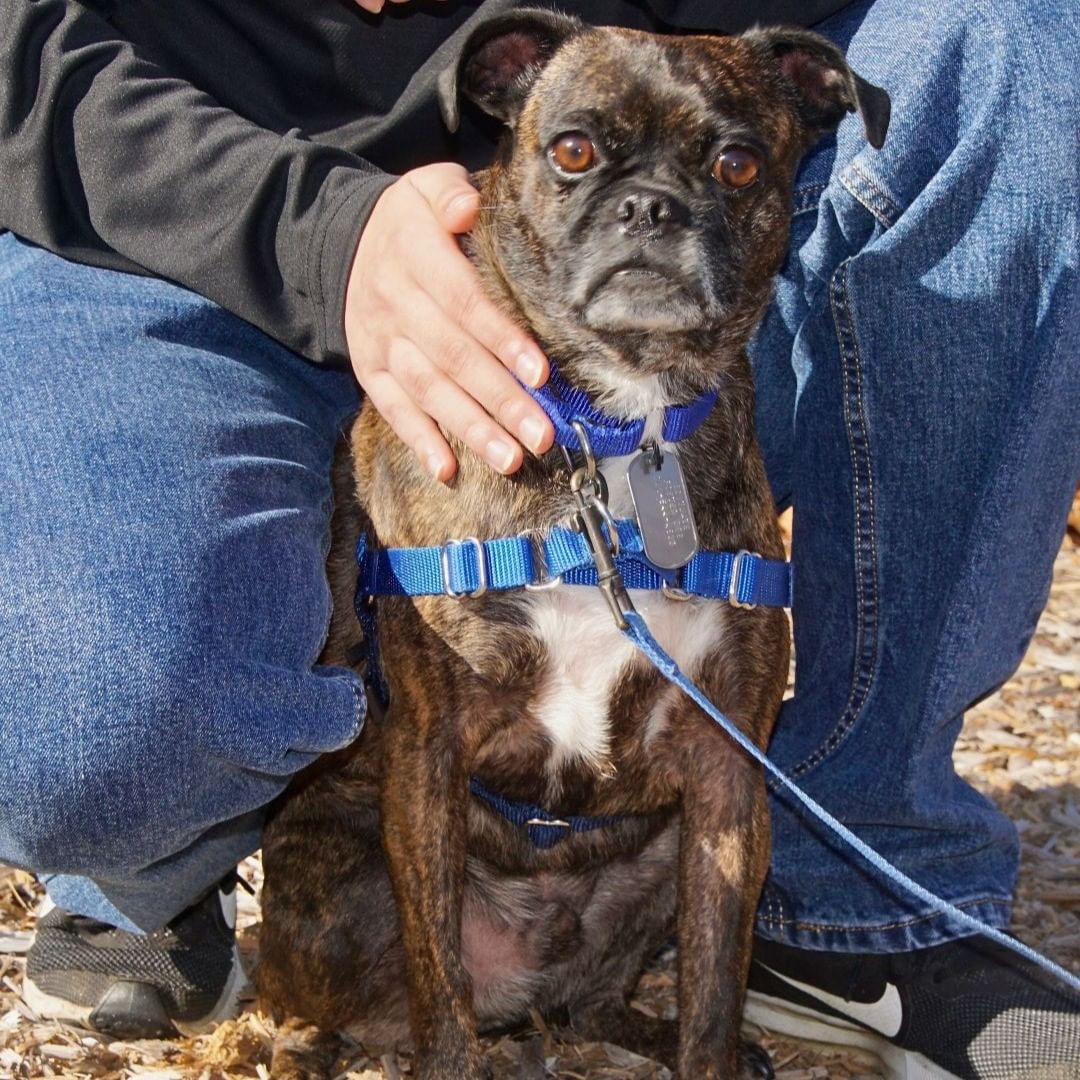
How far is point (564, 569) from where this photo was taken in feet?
9.35

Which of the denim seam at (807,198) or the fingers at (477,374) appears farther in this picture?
the denim seam at (807,198)

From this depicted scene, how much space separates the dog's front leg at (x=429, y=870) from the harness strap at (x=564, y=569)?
211mm

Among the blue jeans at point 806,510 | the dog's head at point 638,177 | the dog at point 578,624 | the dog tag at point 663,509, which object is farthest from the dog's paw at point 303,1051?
the dog's head at point 638,177

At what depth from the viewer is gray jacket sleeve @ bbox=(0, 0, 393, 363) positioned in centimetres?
297

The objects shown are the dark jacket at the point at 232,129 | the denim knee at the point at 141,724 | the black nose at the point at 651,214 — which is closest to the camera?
the denim knee at the point at 141,724

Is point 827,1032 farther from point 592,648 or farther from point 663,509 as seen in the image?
point 663,509

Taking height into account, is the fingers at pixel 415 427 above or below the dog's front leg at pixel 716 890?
above

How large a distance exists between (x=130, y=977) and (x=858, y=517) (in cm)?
185

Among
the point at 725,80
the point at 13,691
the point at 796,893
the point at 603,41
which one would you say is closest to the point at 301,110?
the point at 603,41

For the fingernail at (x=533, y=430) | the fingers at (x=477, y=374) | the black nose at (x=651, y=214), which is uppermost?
the black nose at (x=651, y=214)

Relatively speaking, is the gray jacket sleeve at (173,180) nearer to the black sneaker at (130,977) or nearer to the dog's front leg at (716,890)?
the dog's front leg at (716,890)

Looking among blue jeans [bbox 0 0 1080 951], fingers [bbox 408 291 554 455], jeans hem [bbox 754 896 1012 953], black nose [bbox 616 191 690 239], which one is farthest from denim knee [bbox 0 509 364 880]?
jeans hem [bbox 754 896 1012 953]

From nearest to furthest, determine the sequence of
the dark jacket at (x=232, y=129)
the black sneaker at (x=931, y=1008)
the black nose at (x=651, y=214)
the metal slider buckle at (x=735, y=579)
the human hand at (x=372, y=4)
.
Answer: the black nose at (x=651, y=214), the metal slider buckle at (x=735, y=579), the dark jacket at (x=232, y=129), the black sneaker at (x=931, y=1008), the human hand at (x=372, y=4)

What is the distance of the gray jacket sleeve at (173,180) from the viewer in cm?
297
